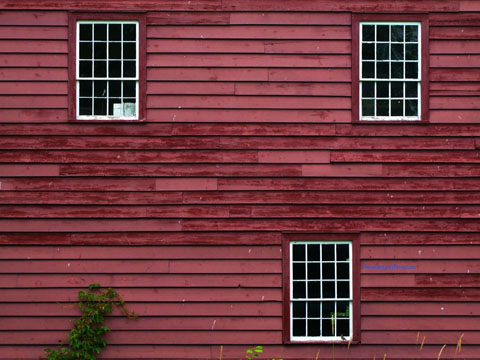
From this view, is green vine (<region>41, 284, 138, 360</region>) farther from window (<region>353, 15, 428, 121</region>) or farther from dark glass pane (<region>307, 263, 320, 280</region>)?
window (<region>353, 15, 428, 121</region>)

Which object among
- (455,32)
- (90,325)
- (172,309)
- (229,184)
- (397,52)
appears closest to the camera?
(90,325)

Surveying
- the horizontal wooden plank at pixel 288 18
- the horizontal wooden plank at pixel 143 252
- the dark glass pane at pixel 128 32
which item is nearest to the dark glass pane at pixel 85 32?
the dark glass pane at pixel 128 32

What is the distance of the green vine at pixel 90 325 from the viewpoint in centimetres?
902

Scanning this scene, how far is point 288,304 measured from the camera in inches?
365

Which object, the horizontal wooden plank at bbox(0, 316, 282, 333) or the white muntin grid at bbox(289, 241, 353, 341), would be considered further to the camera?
the white muntin grid at bbox(289, 241, 353, 341)

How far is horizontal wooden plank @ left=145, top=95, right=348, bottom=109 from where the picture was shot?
30.8 feet

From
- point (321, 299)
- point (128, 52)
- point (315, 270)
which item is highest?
point (128, 52)

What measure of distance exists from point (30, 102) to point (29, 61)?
625 millimetres

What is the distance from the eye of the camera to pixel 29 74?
934 centimetres

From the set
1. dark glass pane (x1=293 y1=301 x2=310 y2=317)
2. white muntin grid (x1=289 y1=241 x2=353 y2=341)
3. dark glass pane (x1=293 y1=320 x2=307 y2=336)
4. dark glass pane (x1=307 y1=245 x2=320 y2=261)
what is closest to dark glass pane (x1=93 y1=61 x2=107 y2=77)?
white muntin grid (x1=289 y1=241 x2=353 y2=341)

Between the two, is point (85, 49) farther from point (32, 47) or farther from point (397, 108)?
point (397, 108)

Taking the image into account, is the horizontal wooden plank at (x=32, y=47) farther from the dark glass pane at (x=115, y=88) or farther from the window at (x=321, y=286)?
the window at (x=321, y=286)

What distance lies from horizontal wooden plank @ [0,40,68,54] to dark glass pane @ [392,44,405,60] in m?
5.03

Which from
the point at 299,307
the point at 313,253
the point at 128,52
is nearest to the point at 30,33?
the point at 128,52
